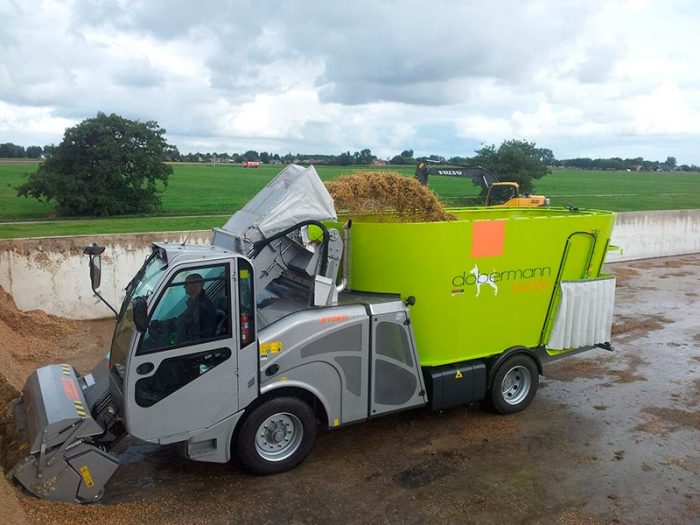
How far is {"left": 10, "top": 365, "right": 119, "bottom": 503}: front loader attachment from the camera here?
4984 mm

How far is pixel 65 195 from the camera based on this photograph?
22891mm

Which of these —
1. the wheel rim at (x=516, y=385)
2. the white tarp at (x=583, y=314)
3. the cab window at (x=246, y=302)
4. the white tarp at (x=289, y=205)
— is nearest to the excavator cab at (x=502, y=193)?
the white tarp at (x=583, y=314)

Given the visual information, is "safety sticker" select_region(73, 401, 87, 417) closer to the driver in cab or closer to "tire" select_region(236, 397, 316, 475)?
the driver in cab

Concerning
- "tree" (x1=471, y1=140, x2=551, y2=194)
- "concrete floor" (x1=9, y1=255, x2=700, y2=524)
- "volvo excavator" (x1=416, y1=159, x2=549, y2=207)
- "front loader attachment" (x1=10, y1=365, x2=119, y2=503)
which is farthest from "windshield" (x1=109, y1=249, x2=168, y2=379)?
"tree" (x1=471, y1=140, x2=551, y2=194)

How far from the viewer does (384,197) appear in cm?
711

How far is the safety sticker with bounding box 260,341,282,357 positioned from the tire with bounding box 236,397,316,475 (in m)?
0.49

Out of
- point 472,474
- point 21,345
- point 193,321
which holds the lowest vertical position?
point 472,474

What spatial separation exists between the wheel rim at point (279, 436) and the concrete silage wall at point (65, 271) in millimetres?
6783

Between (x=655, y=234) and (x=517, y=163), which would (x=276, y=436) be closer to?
(x=655, y=234)

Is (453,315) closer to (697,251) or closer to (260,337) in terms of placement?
(260,337)

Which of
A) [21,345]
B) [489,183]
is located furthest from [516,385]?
[489,183]

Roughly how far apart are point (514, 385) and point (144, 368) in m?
4.77

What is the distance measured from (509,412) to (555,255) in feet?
6.88

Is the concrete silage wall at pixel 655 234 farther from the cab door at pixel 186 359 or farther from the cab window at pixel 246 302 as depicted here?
the cab door at pixel 186 359
